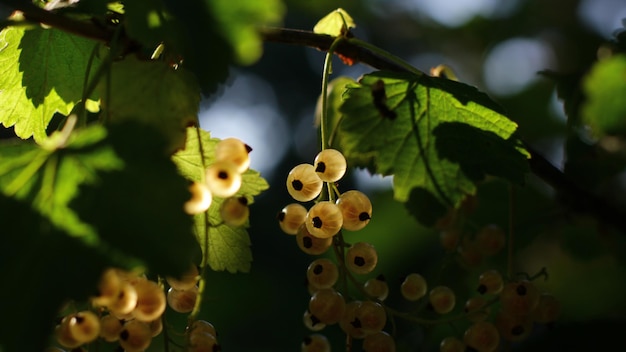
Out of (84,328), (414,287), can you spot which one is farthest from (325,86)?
(84,328)

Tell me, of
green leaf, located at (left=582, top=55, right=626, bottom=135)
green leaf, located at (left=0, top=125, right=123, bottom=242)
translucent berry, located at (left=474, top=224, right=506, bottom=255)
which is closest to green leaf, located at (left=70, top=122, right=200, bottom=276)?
green leaf, located at (left=0, top=125, right=123, bottom=242)

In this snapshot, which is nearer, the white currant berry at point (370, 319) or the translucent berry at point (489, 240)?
the white currant berry at point (370, 319)

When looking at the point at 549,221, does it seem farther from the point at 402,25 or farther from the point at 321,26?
the point at 402,25

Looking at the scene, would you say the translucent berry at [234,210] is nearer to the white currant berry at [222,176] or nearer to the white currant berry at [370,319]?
the white currant berry at [222,176]

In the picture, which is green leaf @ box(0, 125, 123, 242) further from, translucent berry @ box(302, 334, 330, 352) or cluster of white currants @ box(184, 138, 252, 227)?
translucent berry @ box(302, 334, 330, 352)

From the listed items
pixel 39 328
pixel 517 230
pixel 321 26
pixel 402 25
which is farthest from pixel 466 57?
pixel 39 328

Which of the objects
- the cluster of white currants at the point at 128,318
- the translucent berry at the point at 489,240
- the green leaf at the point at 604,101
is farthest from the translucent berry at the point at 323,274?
the green leaf at the point at 604,101
